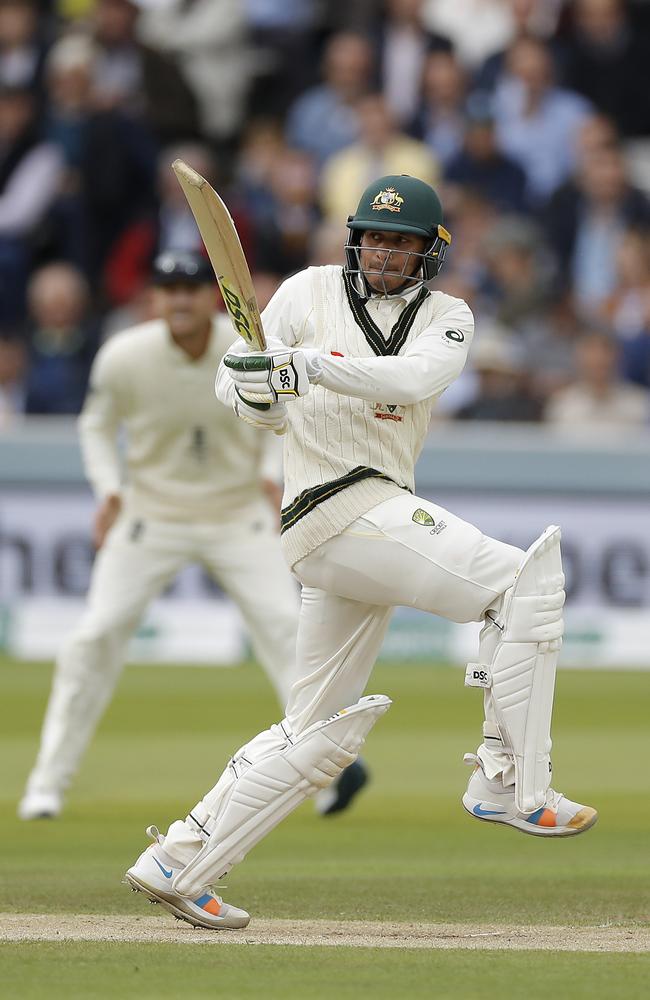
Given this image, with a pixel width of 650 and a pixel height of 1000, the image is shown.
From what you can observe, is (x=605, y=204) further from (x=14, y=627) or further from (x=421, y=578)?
(x=421, y=578)

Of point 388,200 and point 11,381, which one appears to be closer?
point 388,200

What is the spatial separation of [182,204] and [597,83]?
3306 mm

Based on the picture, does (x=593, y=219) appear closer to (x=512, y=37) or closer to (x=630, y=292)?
(x=630, y=292)

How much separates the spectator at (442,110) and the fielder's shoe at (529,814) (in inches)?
363

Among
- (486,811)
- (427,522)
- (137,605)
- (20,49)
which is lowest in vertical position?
(137,605)

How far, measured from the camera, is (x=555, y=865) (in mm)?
6082

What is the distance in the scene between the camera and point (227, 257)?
466 centimetres

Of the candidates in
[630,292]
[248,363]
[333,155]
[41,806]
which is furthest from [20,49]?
[248,363]

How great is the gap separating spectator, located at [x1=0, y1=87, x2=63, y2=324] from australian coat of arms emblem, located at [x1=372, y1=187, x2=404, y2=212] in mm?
8841

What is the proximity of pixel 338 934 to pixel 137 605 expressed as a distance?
2.65 meters

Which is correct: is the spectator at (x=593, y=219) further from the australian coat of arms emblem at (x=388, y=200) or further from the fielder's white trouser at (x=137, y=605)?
the australian coat of arms emblem at (x=388, y=200)

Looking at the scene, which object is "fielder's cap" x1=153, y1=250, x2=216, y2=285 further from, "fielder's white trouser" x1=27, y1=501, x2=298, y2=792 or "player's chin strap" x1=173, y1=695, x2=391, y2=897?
"player's chin strap" x1=173, y1=695, x2=391, y2=897

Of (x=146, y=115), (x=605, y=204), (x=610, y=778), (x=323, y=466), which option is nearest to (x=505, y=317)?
(x=605, y=204)

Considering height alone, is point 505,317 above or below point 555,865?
above
